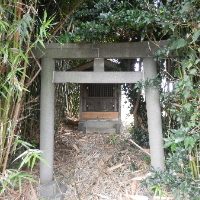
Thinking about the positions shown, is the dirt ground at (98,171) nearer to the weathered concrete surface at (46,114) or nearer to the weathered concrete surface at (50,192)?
the weathered concrete surface at (50,192)

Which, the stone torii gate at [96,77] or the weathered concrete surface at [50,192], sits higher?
the stone torii gate at [96,77]

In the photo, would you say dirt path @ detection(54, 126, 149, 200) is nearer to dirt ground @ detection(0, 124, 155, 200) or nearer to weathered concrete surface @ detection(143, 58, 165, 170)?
dirt ground @ detection(0, 124, 155, 200)

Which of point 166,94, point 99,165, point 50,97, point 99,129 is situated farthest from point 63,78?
point 99,129

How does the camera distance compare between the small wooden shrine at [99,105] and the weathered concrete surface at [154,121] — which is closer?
the weathered concrete surface at [154,121]

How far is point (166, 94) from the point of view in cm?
222

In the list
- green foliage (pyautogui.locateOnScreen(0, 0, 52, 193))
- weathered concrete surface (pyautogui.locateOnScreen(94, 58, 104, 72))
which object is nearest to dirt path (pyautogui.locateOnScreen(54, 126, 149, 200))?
green foliage (pyautogui.locateOnScreen(0, 0, 52, 193))

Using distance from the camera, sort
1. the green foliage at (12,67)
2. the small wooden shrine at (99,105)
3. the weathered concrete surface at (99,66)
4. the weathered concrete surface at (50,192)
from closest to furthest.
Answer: the green foliage at (12,67), the weathered concrete surface at (50,192), the weathered concrete surface at (99,66), the small wooden shrine at (99,105)

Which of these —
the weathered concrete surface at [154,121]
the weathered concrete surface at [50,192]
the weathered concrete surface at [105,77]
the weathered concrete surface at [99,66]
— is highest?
the weathered concrete surface at [99,66]

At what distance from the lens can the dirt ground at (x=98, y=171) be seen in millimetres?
2531

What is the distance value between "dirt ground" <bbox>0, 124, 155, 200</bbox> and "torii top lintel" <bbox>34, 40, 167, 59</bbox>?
5.16 feet

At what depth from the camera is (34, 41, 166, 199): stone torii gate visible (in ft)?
8.03

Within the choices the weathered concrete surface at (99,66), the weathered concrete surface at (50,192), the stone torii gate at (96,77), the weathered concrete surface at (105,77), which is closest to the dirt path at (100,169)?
the weathered concrete surface at (50,192)

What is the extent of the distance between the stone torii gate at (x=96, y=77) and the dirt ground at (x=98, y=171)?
0.35m

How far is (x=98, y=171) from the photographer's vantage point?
306 cm
